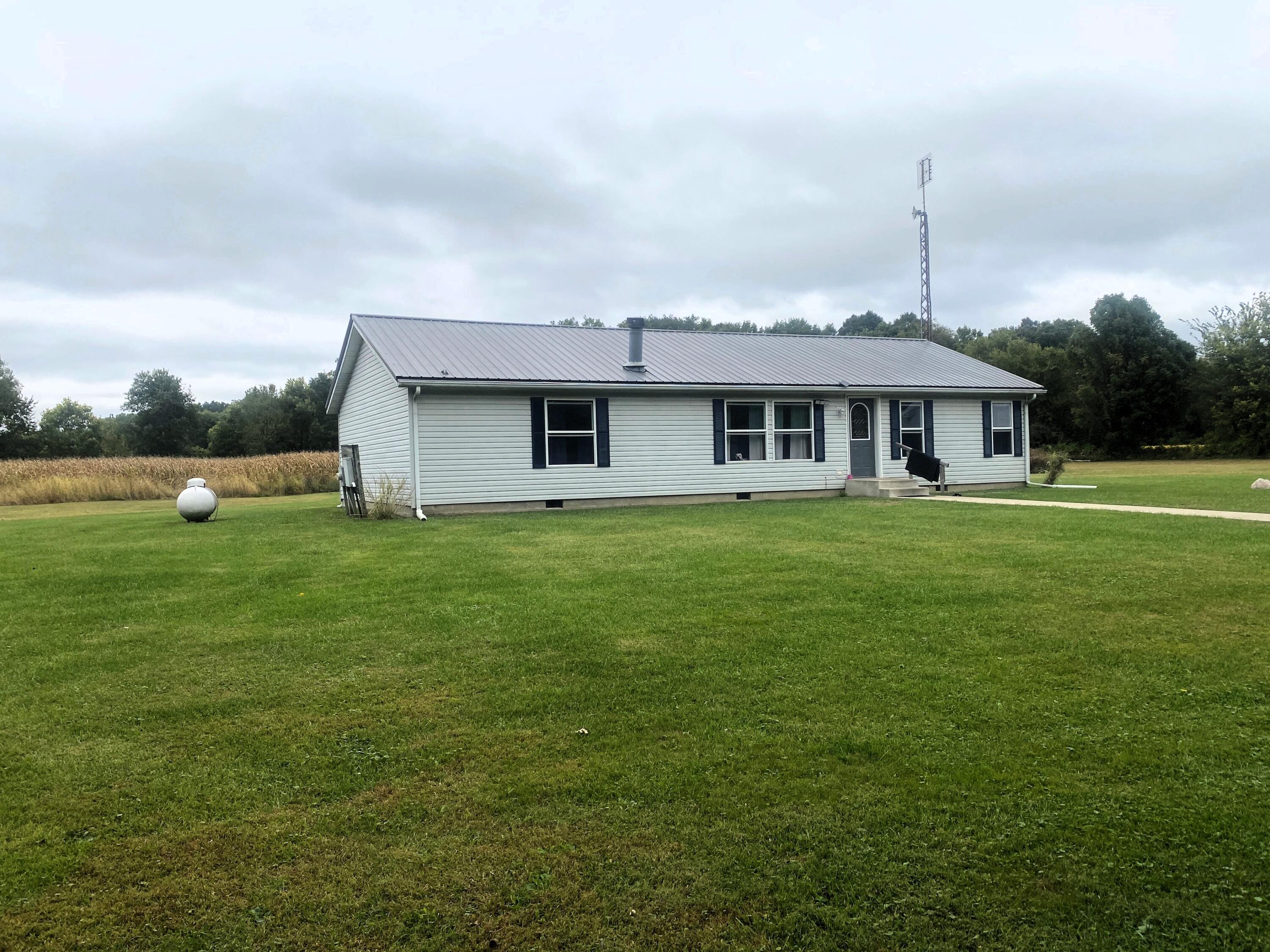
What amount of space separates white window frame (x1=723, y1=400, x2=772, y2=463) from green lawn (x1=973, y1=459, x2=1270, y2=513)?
5.09 metres

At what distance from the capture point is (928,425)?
1931cm

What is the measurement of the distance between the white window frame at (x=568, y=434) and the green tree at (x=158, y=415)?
47.9 m

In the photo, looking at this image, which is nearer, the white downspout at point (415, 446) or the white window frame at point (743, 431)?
the white downspout at point (415, 446)

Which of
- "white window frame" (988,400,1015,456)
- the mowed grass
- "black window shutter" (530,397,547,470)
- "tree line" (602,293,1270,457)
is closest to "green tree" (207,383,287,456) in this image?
"tree line" (602,293,1270,457)

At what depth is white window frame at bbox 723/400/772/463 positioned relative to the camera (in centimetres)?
1759

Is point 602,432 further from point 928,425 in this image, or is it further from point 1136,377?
point 1136,377

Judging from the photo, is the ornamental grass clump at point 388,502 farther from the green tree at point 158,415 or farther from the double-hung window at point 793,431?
the green tree at point 158,415

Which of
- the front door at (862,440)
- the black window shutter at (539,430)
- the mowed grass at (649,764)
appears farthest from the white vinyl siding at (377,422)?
the front door at (862,440)

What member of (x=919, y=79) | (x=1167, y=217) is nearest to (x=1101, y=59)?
(x=919, y=79)

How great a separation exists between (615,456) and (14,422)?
48247 millimetres

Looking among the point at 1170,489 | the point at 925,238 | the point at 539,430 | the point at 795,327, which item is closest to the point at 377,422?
the point at 539,430

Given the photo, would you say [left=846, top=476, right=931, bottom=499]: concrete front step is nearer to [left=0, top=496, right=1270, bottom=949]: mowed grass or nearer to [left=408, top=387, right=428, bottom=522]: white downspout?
[left=408, top=387, right=428, bottom=522]: white downspout

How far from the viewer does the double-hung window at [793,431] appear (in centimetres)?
1834

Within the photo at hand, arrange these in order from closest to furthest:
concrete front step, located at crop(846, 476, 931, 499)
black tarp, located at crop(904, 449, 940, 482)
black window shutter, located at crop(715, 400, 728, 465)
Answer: black window shutter, located at crop(715, 400, 728, 465) < concrete front step, located at crop(846, 476, 931, 499) < black tarp, located at crop(904, 449, 940, 482)
